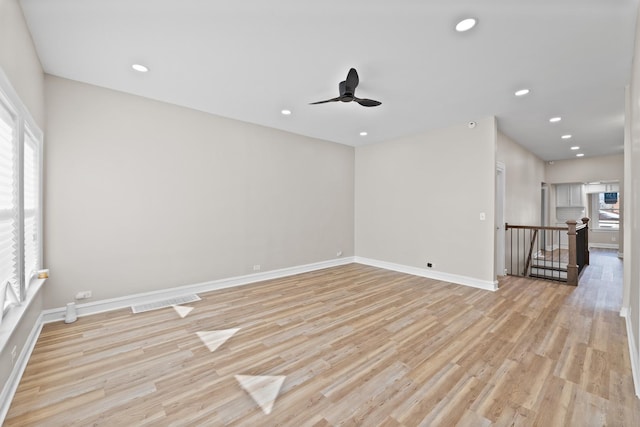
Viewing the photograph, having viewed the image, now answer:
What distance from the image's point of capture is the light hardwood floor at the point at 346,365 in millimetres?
1702

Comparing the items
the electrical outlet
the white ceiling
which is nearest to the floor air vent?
the electrical outlet

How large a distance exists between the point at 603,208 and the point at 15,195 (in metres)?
13.7

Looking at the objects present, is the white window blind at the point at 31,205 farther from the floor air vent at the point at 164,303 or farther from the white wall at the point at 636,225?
the white wall at the point at 636,225

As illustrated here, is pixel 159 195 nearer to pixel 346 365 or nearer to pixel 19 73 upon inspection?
pixel 19 73

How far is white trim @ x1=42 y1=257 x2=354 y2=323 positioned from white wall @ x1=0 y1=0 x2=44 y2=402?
28cm

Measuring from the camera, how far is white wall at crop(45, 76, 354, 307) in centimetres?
308

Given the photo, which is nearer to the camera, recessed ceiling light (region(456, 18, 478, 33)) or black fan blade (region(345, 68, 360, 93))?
recessed ceiling light (region(456, 18, 478, 33))

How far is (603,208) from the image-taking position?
892 centimetres

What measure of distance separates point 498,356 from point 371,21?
304cm

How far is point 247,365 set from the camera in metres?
2.22

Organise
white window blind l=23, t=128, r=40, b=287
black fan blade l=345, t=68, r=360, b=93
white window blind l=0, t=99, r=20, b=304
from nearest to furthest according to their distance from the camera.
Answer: white window blind l=0, t=99, r=20, b=304 < white window blind l=23, t=128, r=40, b=287 < black fan blade l=345, t=68, r=360, b=93

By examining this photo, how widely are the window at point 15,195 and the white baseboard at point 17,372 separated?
44 centimetres

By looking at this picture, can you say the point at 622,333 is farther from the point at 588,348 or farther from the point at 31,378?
the point at 31,378

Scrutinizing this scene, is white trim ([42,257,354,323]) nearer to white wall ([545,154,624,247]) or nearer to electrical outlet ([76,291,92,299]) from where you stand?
electrical outlet ([76,291,92,299])
